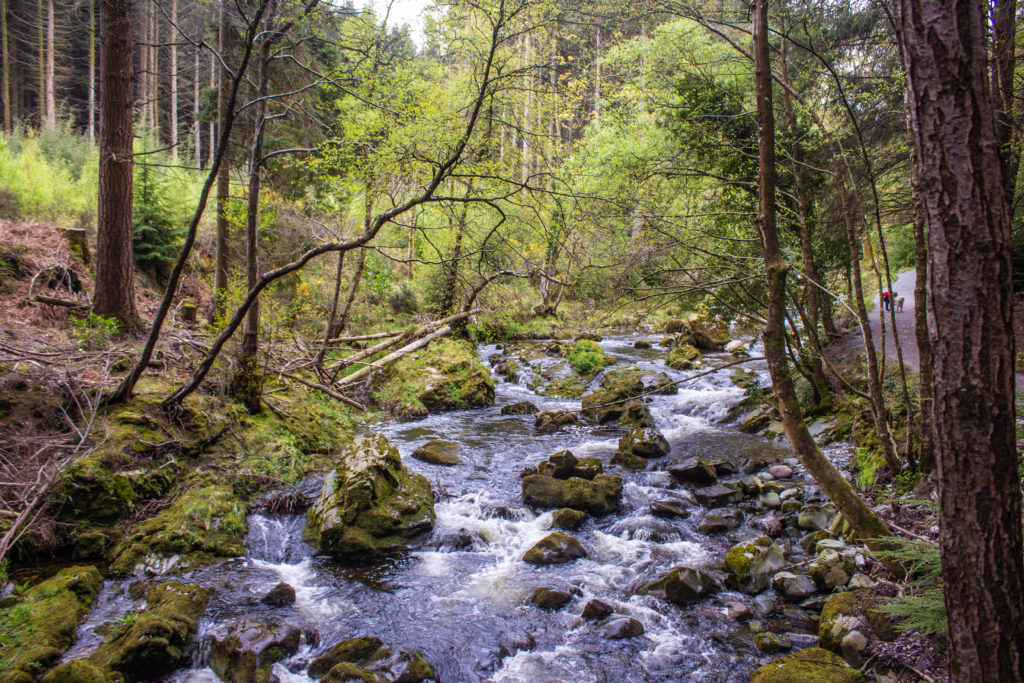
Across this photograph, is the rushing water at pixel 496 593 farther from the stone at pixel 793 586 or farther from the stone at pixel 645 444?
the stone at pixel 645 444

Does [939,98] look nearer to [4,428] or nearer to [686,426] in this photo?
[4,428]

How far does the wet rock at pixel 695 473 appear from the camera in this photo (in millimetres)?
8016

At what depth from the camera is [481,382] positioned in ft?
42.1

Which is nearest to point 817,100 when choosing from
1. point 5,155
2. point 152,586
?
point 152,586

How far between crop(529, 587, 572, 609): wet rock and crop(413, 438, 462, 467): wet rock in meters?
3.72

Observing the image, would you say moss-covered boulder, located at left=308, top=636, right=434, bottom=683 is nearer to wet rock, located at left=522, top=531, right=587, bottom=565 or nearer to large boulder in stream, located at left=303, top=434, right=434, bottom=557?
large boulder in stream, located at left=303, top=434, right=434, bottom=557

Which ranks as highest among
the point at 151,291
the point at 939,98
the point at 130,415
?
the point at 939,98

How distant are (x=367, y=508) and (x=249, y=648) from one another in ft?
7.13

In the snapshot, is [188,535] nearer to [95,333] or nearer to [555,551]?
[95,333]

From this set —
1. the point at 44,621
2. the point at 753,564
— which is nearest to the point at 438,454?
the point at 753,564

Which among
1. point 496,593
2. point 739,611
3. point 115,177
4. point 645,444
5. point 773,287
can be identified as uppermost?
point 115,177

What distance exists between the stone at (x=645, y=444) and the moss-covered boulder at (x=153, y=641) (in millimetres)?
6791

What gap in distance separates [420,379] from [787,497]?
8.23 meters

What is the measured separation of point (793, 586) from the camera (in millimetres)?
5059
